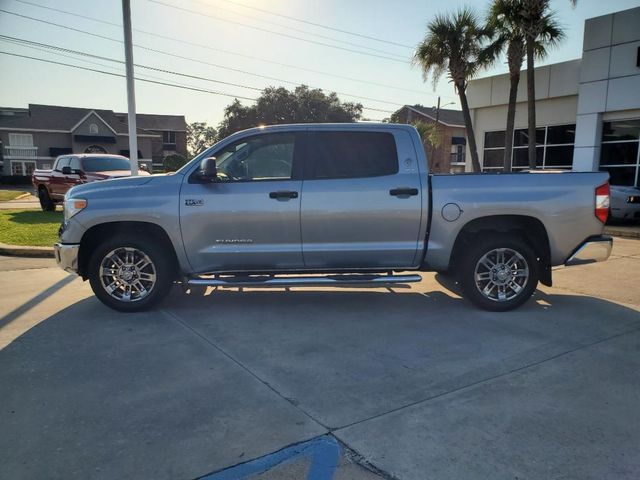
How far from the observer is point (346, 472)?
2.70 meters

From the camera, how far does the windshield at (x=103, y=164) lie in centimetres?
1535

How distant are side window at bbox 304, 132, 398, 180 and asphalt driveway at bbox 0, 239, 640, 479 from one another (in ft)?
5.23

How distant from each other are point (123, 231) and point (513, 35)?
17321mm

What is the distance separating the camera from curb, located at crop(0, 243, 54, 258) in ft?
30.9

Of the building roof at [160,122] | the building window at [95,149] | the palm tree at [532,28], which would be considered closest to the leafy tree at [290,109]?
the building window at [95,149]

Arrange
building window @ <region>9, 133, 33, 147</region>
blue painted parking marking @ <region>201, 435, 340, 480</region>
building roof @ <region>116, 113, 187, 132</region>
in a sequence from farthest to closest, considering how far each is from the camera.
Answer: building roof @ <region>116, 113, 187, 132</region>, building window @ <region>9, 133, 33, 147</region>, blue painted parking marking @ <region>201, 435, 340, 480</region>

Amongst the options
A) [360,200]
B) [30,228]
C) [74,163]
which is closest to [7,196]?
[74,163]

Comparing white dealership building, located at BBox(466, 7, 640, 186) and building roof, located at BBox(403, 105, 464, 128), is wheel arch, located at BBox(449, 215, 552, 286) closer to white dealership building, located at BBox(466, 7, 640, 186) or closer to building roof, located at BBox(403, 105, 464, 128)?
white dealership building, located at BBox(466, 7, 640, 186)

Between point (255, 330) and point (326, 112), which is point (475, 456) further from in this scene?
point (326, 112)

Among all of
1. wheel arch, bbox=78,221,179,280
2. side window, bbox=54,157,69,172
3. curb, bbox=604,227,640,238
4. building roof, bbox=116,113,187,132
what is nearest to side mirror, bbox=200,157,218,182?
wheel arch, bbox=78,221,179,280

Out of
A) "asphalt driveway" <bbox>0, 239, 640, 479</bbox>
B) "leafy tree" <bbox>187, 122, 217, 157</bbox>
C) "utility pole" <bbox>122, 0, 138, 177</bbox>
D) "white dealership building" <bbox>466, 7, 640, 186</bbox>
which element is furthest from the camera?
"leafy tree" <bbox>187, 122, 217, 157</bbox>

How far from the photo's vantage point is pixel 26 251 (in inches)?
374

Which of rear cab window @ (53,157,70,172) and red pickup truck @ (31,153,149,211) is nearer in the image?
red pickup truck @ (31,153,149,211)

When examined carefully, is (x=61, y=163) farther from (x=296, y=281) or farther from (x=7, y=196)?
(x=7, y=196)
